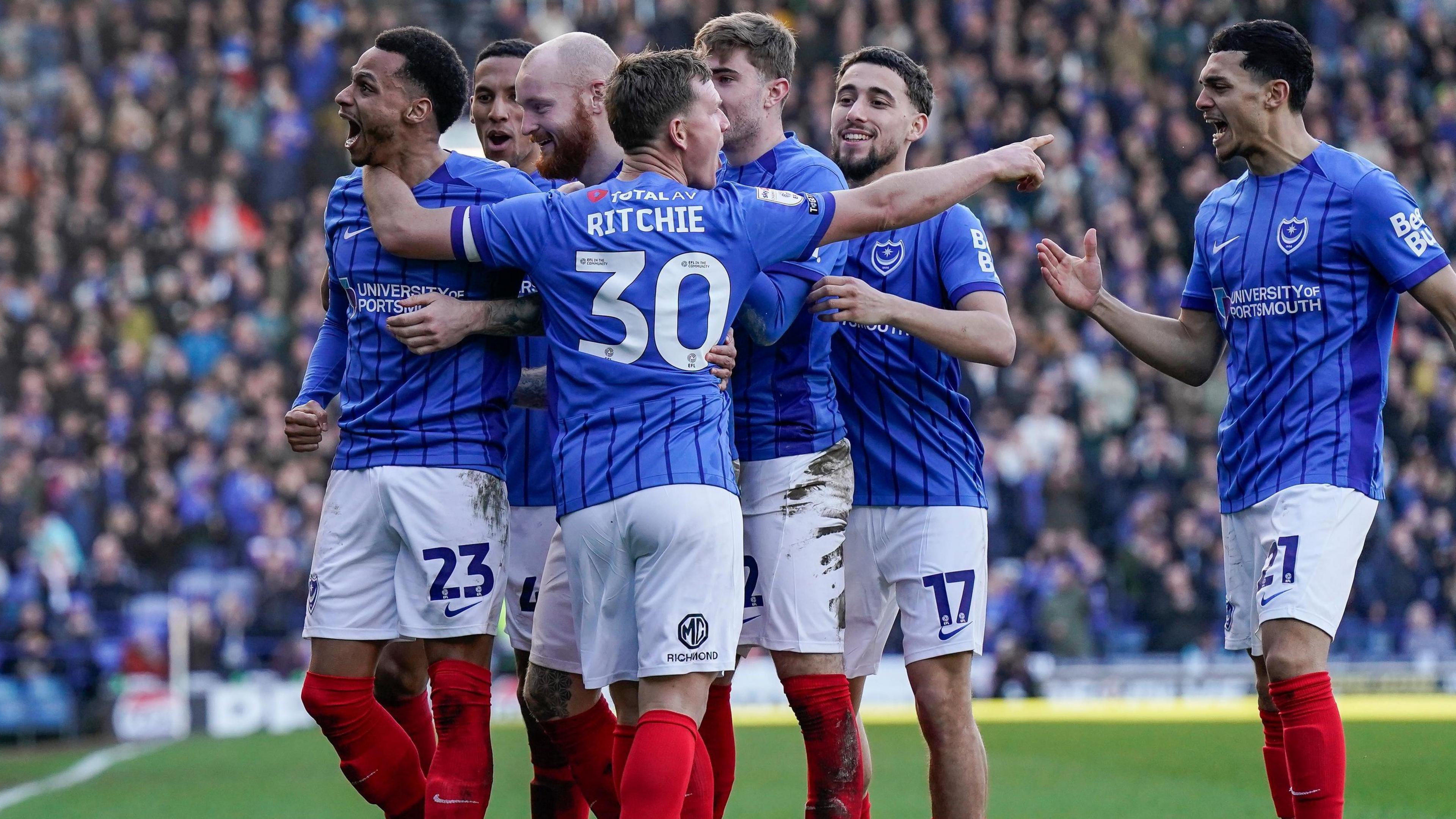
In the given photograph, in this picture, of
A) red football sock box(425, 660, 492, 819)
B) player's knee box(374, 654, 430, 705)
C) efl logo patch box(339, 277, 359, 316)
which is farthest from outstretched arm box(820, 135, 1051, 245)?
player's knee box(374, 654, 430, 705)

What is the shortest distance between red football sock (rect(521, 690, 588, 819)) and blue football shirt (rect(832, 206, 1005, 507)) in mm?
1374

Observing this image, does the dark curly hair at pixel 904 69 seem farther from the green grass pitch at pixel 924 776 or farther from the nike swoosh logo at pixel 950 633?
the green grass pitch at pixel 924 776

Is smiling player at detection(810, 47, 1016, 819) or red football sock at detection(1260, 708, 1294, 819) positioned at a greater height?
smiling player at detection(810, 47, 1016, 819)

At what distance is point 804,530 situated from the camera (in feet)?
18.4

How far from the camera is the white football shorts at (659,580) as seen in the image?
4848 mm

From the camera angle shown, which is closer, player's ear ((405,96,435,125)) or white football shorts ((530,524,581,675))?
player's ear ((405,96,435,125))

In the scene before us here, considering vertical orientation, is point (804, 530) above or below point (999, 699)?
above

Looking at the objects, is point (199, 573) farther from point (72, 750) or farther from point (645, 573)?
point (645, 573)

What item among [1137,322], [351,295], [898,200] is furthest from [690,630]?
[1137,322]

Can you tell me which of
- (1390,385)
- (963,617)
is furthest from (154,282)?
(963,617)

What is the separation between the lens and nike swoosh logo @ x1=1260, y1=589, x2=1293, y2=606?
18.1 feet

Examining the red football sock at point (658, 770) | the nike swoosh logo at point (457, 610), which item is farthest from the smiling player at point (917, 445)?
the nike swoosh logo at point (457, 610)

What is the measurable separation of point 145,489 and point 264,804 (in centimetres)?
788

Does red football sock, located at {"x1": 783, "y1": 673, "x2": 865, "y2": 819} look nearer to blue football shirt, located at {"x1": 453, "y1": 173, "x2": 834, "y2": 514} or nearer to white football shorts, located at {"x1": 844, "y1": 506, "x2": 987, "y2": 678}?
white football shorts, located at {"x1": 844, "y1": 506, "x2": 987, "y2": 678}
